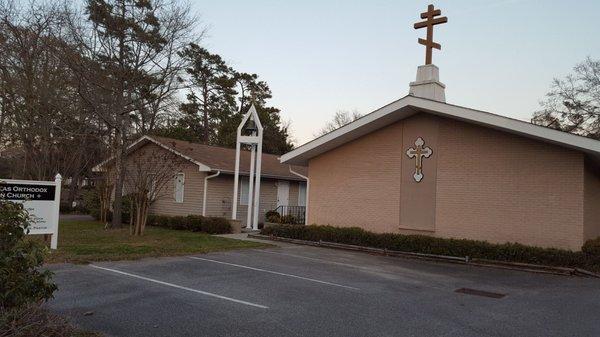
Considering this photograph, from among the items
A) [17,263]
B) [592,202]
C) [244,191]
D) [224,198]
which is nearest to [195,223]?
[224,198]

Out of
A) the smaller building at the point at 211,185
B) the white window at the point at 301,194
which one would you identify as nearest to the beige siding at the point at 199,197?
the smaller building at the point at 211,185

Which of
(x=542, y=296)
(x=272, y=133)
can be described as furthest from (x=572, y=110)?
(x=542, y=296)

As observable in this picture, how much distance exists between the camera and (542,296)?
9.91m

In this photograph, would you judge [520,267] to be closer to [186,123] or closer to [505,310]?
[505,310]

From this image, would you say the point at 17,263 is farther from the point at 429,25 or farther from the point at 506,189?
the point at 429,25

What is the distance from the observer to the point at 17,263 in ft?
17.2

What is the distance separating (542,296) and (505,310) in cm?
A: 200

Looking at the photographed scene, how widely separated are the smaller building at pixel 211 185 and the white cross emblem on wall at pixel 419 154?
595 cm

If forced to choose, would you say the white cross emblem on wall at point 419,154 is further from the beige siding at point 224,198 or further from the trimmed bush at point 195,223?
the beige siding at point 224,198

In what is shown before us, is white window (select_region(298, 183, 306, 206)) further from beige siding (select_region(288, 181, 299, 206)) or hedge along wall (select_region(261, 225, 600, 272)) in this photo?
hedge along wall (select_region(261, 225, 600, 272))

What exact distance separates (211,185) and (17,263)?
57.7 ft

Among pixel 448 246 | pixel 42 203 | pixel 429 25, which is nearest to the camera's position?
pixel 42 203

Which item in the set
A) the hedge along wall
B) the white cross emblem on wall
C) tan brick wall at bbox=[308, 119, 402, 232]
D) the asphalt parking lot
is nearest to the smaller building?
tan brick wall at bbox=[308, 119, 402, 232]

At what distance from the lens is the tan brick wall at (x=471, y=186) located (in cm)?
1415
